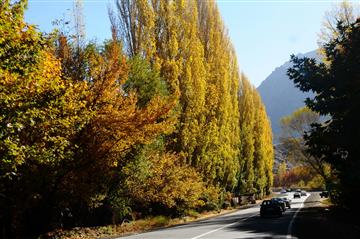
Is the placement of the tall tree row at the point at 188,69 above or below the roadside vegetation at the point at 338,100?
above

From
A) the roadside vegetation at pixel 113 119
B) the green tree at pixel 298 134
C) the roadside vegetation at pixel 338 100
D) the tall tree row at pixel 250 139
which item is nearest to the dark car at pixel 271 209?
the roadside vegetation at pixel 113 119

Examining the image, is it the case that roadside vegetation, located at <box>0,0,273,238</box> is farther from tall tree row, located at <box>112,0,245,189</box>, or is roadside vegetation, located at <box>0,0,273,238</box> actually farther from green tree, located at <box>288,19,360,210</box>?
green tree, located at <box>288,19,360,210</box>

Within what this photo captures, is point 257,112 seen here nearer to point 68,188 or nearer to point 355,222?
point 355,222

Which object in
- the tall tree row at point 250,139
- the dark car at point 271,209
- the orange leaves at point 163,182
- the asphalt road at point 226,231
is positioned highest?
the tall tree row at point 250,139

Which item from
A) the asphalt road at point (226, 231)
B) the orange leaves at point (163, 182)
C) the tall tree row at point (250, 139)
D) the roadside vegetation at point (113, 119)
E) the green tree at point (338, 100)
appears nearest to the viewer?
the roadside vegetation at point (113, 119)

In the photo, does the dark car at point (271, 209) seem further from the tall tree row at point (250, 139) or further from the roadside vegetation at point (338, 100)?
the tall tree row at point (250, 139)

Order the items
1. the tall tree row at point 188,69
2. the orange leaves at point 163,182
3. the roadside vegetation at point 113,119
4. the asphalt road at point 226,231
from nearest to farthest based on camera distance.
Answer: the roadside vegetation at point 113,119
the asphalt road at point 226,231
the orange leaves at point 163,182
the tall tree row at point 188,69

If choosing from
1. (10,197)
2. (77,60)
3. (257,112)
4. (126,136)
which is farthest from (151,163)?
(257,112)

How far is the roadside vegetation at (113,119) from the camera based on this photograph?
1104 cm

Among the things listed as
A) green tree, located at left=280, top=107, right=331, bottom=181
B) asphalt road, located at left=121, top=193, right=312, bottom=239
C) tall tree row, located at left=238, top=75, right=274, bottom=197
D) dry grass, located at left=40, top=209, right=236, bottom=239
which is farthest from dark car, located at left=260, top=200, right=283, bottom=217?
green tree, located at left=280, top=107, right=331, bottom=181

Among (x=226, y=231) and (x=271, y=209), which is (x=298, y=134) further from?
(x=226, y=231)

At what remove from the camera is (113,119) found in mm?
19891

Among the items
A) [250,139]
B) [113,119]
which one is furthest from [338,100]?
[250,139]

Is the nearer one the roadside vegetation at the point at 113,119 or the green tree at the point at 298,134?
the roadside vegetation at the point at 113,119
